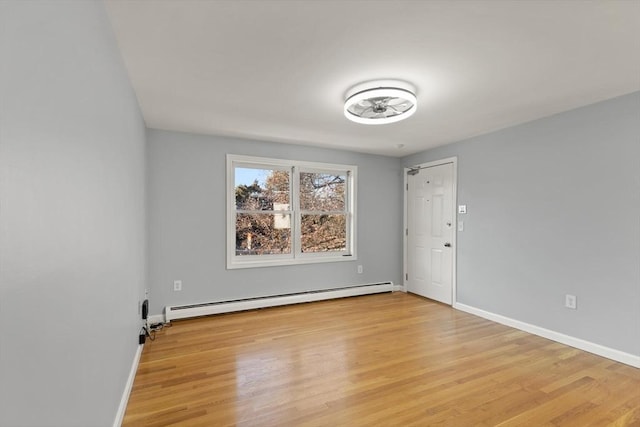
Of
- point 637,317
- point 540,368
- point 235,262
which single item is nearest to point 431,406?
point 540,368

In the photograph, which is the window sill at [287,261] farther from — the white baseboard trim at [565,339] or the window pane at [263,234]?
the white baseboard trim at [565,339]

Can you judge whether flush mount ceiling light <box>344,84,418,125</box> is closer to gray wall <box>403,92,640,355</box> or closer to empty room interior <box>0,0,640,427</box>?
empty room interior <box>0,0,640,427</box>

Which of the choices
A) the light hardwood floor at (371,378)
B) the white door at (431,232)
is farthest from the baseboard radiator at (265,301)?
the white door at (431,232)

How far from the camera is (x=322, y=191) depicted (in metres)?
4.82

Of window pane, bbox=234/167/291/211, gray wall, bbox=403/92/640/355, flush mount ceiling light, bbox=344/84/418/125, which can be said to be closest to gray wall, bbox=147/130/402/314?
window pane, bbox=234/167/291/211

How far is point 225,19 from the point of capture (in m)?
1.72

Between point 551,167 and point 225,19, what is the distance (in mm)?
3350

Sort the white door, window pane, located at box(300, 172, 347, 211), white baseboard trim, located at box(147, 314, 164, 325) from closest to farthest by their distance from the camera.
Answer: white baseboard trim, located at box(147, 314, 164, 325) < the white door < window pane, located at box(300, 172, 347, 211)

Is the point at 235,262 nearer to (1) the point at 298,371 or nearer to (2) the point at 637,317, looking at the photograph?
(1) the point at 298,371

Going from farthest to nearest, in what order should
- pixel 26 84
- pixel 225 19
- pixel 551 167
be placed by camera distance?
pixel 551 167
pixel 225 19
pixel 26 84

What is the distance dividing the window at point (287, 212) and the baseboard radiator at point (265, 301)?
0.47m

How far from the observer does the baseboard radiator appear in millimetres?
3775

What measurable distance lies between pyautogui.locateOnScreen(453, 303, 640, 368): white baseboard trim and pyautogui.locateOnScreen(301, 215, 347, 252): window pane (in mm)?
2030

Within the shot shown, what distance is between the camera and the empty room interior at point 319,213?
998 mm
